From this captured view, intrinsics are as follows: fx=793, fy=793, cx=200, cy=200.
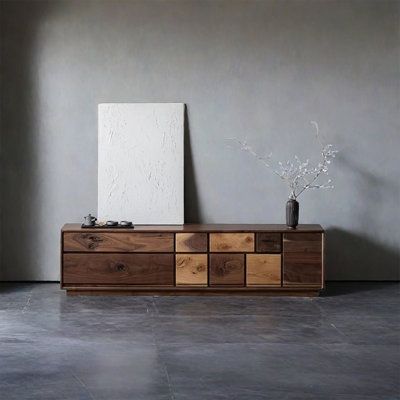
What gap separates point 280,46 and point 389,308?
249 centimetres

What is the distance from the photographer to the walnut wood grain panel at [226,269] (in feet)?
21.1

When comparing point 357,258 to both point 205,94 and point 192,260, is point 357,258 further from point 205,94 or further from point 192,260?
point 205,94

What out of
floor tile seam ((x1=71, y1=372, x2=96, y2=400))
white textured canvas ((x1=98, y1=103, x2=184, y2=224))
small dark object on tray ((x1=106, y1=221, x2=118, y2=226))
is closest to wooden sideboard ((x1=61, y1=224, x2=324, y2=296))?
small dark object on tray ((x1=106, y1=221, x2=118, y2=226))

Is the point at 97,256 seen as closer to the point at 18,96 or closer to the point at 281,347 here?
the point at 18,96

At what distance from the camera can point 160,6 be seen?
274 inches

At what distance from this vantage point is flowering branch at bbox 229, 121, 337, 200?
699 centimetres

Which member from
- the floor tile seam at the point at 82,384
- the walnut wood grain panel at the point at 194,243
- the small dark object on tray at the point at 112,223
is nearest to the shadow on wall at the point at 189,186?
the walnut wood grain panel at the point at 194,243

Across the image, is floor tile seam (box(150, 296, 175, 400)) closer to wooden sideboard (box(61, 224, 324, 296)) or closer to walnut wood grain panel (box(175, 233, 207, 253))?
wooden sideboard (box(61, 224, 324, 296))

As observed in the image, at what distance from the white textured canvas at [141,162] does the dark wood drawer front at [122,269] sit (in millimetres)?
572

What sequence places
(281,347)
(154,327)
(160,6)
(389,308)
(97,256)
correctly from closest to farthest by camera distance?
(281,347), (154,327), (389,308), (97,256), (160,6)

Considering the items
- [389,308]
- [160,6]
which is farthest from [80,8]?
[389,308]

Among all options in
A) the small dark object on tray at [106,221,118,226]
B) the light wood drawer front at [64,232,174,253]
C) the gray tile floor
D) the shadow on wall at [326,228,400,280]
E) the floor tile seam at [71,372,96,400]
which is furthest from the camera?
the shadow on wall at [326,228,400,280]

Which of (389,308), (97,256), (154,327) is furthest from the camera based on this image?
(97,256)

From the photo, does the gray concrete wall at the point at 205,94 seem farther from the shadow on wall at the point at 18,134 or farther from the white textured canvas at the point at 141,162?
the white textured canvas at the point at 141,162
